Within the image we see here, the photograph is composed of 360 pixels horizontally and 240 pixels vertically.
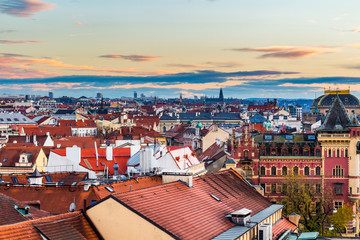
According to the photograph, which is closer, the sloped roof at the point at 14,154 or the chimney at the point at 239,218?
the chimney at the point at 239,218

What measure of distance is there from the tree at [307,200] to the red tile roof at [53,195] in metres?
33.8

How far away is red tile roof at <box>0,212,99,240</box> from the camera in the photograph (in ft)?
85.0

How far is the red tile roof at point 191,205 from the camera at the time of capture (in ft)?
104

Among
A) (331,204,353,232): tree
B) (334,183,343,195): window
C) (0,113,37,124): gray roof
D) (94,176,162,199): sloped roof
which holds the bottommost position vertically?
(331,204,353,232): tree

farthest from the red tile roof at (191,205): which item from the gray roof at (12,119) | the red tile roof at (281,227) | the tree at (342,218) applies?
the gray roof at (12,119)

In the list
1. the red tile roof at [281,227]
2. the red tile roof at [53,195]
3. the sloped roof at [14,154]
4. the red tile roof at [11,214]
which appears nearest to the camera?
the red tile roof at [11,214]

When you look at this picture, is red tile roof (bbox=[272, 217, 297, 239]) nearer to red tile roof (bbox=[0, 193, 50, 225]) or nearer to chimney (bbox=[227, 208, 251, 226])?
chimney (bbox=[227, 208, 251, 226])

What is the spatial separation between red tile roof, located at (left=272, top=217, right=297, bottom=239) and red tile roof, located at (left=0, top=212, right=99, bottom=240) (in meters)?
16.2

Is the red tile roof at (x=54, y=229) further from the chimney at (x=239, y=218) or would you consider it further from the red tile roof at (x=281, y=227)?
the red tile roof at (x=281, y=227)

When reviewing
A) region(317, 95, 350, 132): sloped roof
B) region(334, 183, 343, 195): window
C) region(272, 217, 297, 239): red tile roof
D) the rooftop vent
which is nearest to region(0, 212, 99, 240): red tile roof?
the rooftop vent

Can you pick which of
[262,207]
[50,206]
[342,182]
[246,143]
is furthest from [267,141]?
[50,206]

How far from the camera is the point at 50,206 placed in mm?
43344

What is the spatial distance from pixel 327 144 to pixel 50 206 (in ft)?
175

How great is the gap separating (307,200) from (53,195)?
132 ft
